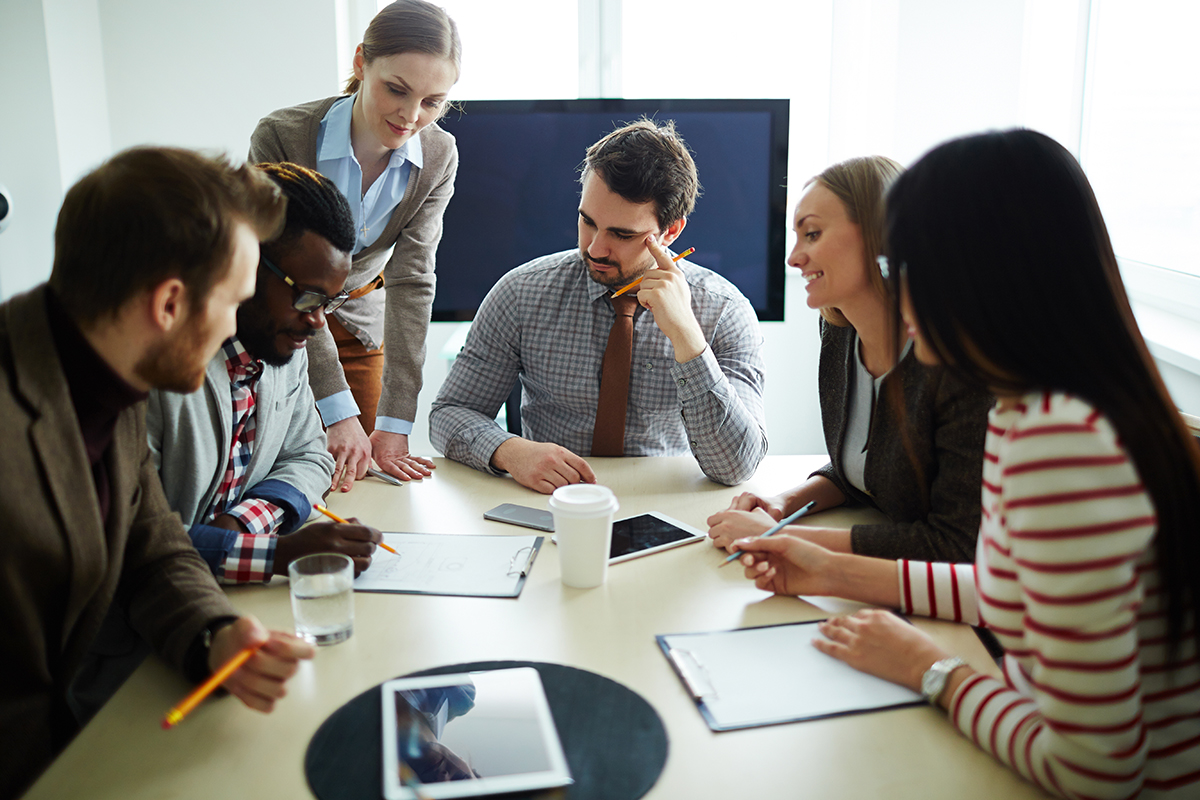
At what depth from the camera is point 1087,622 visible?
72 centimetres

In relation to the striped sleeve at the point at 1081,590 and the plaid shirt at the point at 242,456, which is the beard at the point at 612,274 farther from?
the striped sleeve at the point at 1081,590

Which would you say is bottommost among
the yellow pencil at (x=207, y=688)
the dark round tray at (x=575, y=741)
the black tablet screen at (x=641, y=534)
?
the black tablet screen at (x=641, y=534)

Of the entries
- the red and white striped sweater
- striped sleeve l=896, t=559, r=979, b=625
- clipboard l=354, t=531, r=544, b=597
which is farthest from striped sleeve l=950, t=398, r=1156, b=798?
clipboard l=354, t=531, r=544, b=597

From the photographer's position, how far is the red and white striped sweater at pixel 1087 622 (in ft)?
2.34

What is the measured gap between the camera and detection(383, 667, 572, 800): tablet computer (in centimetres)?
77

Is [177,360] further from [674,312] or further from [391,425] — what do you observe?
[391,425]

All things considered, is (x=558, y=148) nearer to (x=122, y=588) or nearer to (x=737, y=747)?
(x=122, y=588)

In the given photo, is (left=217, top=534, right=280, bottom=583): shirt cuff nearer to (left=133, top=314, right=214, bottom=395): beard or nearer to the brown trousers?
(left=133, top=314, right=214, bottom=395): beard

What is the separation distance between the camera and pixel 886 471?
1.42 m

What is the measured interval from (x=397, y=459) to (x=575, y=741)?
102cm

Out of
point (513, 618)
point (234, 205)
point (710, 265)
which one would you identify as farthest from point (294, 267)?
point (710, 265)

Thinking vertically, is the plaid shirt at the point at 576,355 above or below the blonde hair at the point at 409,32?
below

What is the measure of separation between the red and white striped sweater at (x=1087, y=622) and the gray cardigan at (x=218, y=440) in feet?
3.48

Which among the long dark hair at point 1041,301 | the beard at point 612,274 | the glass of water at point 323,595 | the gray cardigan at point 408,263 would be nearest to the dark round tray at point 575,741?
the glass of water at point 323,595
